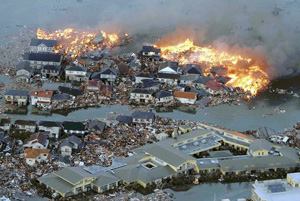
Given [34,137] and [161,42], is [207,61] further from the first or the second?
[34,137]

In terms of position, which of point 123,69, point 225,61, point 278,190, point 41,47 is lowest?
point 278,190

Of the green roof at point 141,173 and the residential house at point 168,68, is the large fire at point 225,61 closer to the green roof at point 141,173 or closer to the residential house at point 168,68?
the residential house at point 168,68

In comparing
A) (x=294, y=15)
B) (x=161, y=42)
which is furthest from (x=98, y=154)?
(x=294, y=15)

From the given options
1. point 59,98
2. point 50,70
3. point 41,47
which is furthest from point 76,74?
point 41,47

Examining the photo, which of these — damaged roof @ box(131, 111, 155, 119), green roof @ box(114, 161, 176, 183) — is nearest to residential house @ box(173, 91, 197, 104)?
damaged roof @ box(131, 111, 155, 119)

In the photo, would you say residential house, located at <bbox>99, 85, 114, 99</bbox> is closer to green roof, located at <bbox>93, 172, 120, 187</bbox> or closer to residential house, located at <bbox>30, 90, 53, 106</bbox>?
residential house, located at <bbox>30, 90, 53, 106</bbox>

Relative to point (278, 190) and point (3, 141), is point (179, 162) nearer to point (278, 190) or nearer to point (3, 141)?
point (278, 190)

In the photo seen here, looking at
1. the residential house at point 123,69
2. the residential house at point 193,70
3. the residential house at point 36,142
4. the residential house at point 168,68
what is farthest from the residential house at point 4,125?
the residential house at point 193,70
